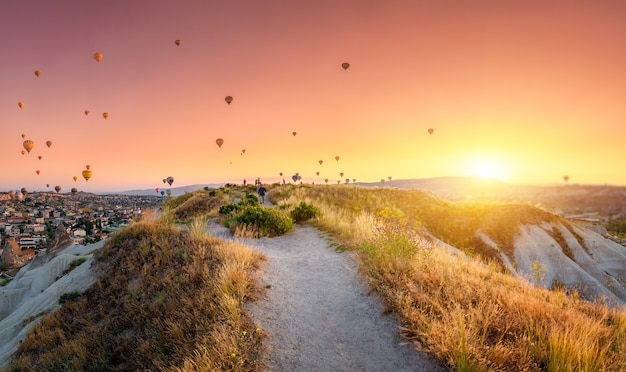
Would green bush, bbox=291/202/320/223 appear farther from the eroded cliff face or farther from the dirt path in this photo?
the eroded cliff face

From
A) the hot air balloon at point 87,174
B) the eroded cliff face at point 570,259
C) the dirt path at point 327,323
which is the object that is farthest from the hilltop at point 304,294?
the hot air balloon at point 87,174

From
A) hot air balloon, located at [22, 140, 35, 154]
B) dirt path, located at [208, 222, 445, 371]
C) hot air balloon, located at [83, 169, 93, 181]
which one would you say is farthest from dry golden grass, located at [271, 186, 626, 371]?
hot air balloon, located at [22, 140, 35, 154]

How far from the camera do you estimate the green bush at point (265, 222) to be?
16.2 metres

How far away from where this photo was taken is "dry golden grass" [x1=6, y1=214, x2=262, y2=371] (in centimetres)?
568

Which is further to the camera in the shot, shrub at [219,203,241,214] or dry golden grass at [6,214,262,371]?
shrub at [219,203,241,214]

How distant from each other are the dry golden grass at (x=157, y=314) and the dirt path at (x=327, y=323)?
1.83ft

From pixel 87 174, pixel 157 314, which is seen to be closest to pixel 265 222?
pixel 157 314

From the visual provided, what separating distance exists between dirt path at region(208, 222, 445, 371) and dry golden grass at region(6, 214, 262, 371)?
56cm

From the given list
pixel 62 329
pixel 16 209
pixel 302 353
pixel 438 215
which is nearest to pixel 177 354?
pixel 302 353

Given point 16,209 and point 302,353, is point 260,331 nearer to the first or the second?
point 302,353

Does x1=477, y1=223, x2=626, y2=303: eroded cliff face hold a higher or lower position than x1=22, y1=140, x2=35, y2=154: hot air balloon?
lower

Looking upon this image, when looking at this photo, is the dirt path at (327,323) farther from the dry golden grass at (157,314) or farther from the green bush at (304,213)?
the green bush at (304,213)

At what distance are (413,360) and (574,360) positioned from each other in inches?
91.6

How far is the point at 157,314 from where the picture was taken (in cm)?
851
